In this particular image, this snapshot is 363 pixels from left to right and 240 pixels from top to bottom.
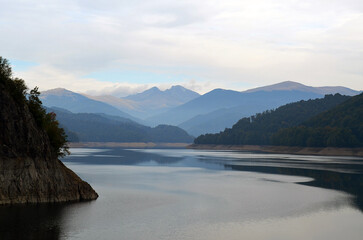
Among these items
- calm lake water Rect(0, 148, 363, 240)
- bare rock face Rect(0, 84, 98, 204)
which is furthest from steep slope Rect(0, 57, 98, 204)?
calm lake water Rect(0, 148, 363, 240)

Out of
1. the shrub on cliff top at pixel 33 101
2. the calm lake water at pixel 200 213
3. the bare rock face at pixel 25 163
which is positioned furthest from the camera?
the shrub on cliff top at pixel 33 101

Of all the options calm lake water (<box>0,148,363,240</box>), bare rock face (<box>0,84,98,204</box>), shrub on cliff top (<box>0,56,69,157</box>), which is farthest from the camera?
shrub on cliff top (<box>0,56,69,157</box>)

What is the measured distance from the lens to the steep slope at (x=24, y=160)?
71625 millimetres

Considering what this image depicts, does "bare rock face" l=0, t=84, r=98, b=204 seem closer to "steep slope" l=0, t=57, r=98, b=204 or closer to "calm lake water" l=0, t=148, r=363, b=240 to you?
"steep slope" l=0, t=57, r=98, b=204

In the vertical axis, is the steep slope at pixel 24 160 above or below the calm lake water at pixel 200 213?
above

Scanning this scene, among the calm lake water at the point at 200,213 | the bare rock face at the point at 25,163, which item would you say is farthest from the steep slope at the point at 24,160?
the calm lake water at the point at 200,213

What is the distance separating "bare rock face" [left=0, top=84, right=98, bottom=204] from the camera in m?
71.6

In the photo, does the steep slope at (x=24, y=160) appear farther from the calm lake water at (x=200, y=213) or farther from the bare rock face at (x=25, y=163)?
the calm lake water at (x=200, y=213)

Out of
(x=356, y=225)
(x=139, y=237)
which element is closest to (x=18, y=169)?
(x=139, y=237)

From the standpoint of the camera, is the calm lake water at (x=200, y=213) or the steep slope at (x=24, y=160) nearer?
the calm lake water at (x=200, y=213)

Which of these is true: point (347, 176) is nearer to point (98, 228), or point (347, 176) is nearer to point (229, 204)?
point (229, 204)

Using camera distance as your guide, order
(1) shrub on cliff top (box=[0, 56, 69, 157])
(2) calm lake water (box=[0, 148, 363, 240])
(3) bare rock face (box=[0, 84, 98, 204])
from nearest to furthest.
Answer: (2) calm lake water (box=[0, 148, 363, 240])
(3) bare rock face (box=[0, 84, 98, 204])
(1) shrub on cliff top (box=[0, 56, 69, 157])

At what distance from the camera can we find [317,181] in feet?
417

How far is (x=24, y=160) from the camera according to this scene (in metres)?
73.8
